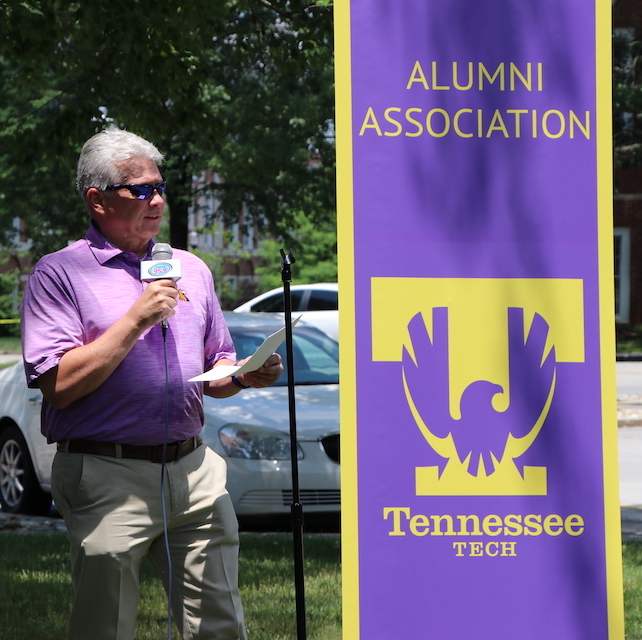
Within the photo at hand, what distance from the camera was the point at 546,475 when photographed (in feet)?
9.29

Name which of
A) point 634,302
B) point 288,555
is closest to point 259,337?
point 288,555

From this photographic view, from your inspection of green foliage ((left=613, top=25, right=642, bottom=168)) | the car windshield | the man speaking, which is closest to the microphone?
the man speaking

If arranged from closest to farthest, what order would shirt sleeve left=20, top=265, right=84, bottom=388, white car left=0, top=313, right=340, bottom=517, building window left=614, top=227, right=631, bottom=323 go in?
1. shirt sleeve left=20, top=265, right=84, bottom=388
2. white car left=0, top=313, right=340, bottom=517
3. building window left=614, top=227, right=631, bottom=323

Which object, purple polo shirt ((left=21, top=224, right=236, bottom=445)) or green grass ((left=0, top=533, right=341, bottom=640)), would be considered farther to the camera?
green grass ((left=0, top=533, right=341, bottom=640))

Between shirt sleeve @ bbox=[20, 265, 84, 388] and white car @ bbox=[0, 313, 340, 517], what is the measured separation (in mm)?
4470

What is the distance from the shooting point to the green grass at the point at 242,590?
5.30 m

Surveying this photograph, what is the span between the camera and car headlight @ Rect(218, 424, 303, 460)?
779 cm

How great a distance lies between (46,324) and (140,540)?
0.68m

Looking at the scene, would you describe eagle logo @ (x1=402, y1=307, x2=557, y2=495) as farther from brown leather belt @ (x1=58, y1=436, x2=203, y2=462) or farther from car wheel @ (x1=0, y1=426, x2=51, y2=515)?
car wheel @ (x1=0, y1=426, x2=51, y2=515)

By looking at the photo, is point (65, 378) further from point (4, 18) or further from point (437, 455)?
point (4, 18)

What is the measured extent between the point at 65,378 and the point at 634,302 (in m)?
32.6

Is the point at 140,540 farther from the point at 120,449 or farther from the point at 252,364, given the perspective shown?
the point at 252,364

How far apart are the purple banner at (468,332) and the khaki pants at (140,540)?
687 mm

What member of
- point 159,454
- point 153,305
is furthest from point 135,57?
point 153,305
